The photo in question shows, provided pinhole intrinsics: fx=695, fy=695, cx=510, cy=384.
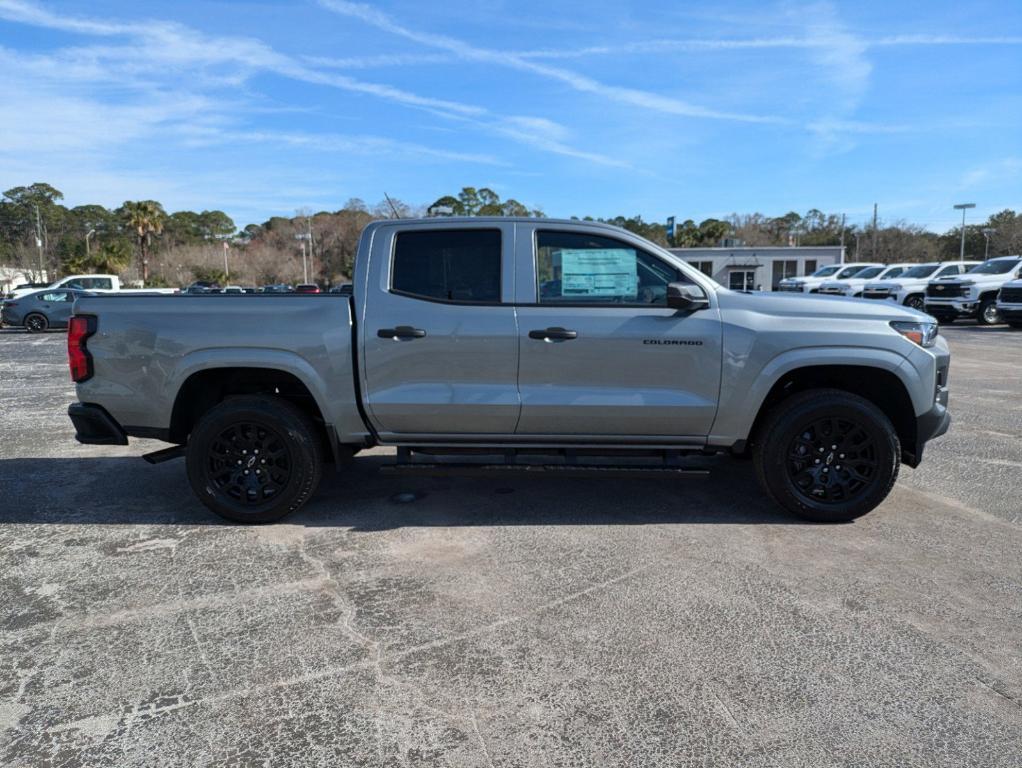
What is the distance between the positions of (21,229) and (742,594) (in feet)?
347

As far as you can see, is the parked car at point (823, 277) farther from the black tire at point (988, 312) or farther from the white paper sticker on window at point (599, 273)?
the white paper sticker on window at point (599, 273)

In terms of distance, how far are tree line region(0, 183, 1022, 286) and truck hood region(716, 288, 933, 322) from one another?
50.1m

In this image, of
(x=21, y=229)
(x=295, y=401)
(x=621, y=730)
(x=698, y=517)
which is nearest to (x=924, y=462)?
(x=698, y=517)

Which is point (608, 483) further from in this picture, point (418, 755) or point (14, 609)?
point (14, 609)

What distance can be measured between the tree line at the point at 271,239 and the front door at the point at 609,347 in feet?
164

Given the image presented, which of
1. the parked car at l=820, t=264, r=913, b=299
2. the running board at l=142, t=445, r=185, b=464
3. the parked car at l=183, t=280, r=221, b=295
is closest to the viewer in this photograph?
the running board at l=142, t=445, r=185, b=464

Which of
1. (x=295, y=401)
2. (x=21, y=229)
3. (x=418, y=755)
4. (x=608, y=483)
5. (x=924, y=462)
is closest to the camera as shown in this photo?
(x=418, y=755)

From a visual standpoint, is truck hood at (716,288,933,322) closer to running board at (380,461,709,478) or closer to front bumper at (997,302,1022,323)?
running board at (380,461,709,478)

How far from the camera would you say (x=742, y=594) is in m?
3.51

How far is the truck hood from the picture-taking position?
4.39 metres

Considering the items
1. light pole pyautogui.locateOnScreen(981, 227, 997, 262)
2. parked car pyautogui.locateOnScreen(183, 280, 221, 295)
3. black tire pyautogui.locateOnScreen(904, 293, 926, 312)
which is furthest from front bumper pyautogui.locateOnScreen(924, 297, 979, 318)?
light pole pyautogui.locateOnScreen(981, 227, 997, 262)

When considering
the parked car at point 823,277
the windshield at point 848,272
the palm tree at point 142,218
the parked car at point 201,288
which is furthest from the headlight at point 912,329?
the palm tree at point 142,218

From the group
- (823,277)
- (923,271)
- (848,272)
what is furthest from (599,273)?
(848,272)

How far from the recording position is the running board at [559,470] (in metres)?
4.40
